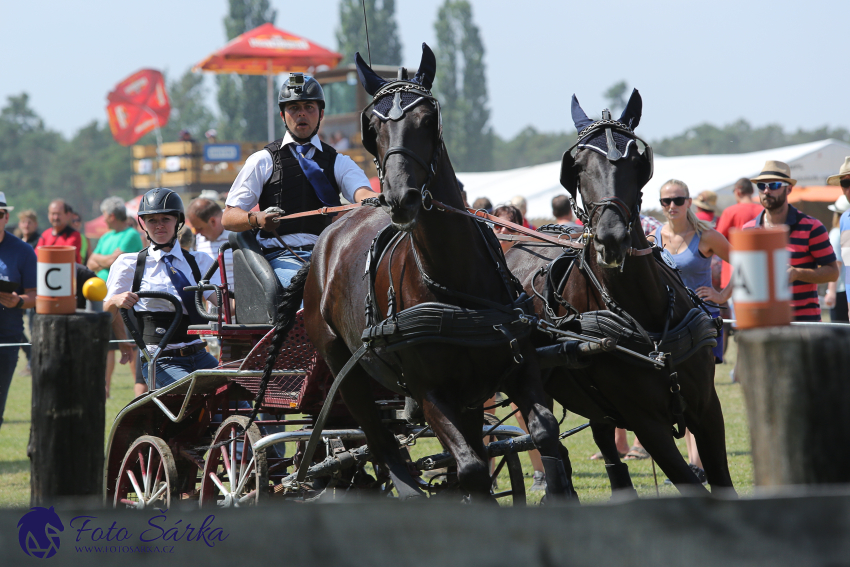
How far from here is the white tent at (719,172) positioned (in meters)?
19.3

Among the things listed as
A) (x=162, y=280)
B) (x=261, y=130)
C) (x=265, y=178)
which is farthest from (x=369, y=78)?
(x=261, y=130)

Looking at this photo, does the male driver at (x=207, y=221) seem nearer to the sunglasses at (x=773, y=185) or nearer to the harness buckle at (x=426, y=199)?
the sunglasses at (x=773, y=185)

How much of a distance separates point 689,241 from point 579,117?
6.95 feet

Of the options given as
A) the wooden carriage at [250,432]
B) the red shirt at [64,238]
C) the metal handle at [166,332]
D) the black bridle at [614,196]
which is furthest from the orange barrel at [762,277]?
the red shirt at [64,238]

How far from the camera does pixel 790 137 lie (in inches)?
4365

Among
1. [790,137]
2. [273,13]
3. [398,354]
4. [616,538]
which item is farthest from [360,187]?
[790,137]

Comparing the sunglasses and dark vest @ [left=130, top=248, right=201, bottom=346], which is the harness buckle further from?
the sunglasses

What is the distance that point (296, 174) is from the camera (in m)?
5.16

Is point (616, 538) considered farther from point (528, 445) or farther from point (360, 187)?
point (360, 187)

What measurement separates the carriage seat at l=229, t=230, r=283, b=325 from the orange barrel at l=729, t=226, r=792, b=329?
→ 350 centimetres

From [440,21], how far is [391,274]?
8279cm

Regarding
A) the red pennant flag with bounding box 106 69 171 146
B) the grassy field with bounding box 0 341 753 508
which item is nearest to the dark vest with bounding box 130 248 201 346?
the grassy field with bounding box 0 341 753 508

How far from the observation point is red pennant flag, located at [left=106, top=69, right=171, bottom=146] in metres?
38.0

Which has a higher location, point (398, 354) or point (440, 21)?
point (440, 21)
